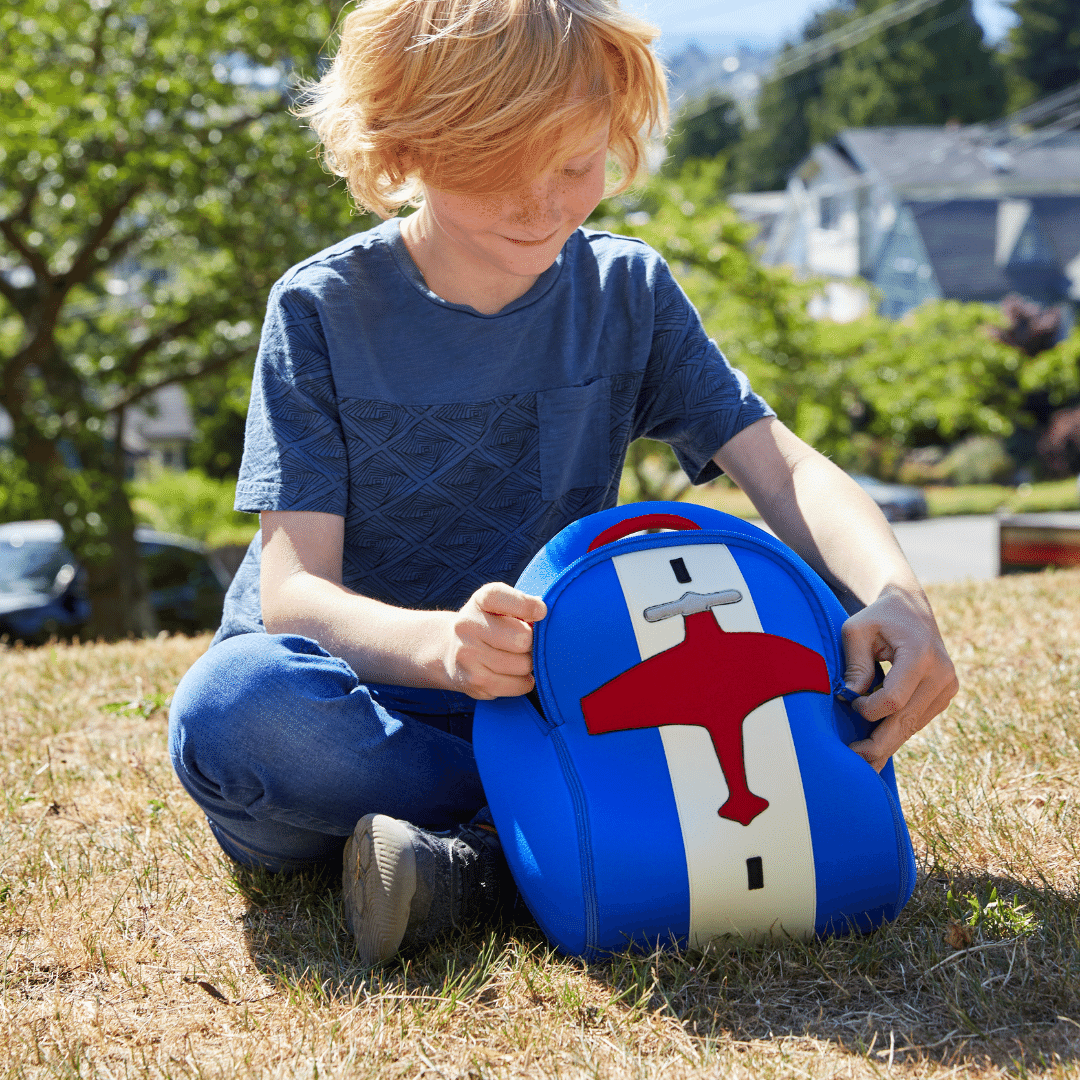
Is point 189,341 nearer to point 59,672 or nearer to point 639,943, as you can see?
point 59,672

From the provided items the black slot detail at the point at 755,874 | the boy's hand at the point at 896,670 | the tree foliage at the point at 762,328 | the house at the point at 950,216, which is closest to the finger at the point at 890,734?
the boy's hand at the point at 896,670

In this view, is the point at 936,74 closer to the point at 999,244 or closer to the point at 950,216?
the point at 950,216

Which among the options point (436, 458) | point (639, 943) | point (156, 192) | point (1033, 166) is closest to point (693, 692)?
point (639, 943)

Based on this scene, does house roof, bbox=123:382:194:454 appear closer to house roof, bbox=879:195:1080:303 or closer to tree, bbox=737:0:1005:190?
house roof, bbox=879:195:1080:303

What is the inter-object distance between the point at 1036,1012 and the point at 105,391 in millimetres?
9986

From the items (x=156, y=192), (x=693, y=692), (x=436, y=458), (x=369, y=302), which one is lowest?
(x=693, y=692)

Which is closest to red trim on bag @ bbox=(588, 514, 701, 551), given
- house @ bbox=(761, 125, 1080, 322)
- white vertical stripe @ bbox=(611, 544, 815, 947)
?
white vertical stripe @ bbox=(611, 544, 815, 947)

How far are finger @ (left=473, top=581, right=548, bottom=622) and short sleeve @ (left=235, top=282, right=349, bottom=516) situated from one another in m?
0.51

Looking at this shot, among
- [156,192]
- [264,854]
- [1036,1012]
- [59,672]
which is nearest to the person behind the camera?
[1036,1012]

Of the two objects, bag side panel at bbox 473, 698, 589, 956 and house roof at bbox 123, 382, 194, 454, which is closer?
bag side panel at bbox 473, 698, 589, 956

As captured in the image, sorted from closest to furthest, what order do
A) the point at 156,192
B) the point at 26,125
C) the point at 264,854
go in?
the point at 264,854 → the point at 26,125 → the point at 156,192

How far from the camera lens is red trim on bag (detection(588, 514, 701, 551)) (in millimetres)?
1788

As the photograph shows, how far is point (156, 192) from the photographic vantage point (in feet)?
28.9

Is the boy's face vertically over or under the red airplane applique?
over
